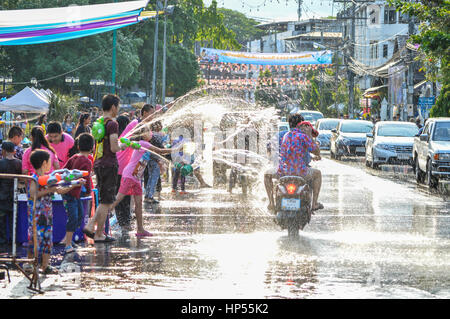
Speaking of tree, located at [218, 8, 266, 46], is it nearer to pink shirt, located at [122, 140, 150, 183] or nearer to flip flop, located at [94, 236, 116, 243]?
pink shirt, located at [122, 140, 150, 183]

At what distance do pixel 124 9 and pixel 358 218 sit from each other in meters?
14.1

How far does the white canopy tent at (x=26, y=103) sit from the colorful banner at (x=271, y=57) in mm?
21203

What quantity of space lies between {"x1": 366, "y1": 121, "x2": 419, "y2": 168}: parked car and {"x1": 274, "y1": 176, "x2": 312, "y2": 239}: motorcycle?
58.3 ft

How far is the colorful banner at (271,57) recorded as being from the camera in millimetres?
55375

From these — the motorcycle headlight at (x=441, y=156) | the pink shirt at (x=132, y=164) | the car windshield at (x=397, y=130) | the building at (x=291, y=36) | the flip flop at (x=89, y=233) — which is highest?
the building at (x=291, y=36)

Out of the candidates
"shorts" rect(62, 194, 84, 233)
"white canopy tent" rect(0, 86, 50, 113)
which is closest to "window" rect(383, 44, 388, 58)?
"white canopy tent" rect(0, 86, 50, 113)

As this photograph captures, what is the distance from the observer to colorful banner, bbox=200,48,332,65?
5538cm

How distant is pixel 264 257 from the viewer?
33.4ft

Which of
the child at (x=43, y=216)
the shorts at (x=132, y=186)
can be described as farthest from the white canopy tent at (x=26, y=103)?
the child at (x=43, y=216)

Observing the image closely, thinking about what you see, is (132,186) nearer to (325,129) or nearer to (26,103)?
(26,103)

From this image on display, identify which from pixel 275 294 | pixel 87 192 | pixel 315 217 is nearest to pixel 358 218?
pixel 315 217

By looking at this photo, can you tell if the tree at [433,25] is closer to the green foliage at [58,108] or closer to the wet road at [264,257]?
the wet road at [264,257]

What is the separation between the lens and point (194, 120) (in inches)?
875
